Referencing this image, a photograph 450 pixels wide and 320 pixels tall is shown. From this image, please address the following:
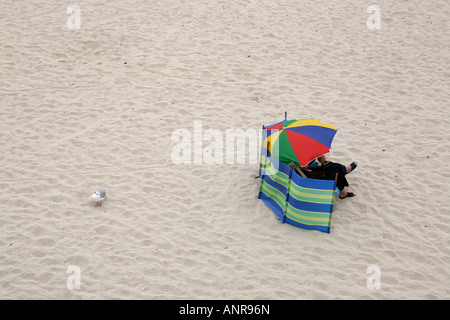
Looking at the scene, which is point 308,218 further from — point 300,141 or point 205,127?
point 205,127

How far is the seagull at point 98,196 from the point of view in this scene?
564 cm

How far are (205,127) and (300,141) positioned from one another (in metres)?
2.40

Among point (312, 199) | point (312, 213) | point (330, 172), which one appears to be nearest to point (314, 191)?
point (312, 199)

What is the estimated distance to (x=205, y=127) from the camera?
7.42 m

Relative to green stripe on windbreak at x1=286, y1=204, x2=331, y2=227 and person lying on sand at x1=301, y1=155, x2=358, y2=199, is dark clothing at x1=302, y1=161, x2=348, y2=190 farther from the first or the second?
green stripe on windbreak at x1=286, y1=204, x2=331, y2=227

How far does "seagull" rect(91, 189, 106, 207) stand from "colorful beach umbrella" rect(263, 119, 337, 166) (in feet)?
7.63

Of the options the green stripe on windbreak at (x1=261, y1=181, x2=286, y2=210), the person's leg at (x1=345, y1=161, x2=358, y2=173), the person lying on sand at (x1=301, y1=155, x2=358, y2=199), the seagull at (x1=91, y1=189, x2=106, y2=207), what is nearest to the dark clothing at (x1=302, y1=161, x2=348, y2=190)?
the person lying on sand at (x1=301, y1=155, x2=358, y2=199)

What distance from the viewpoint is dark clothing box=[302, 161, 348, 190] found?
18.9 ft

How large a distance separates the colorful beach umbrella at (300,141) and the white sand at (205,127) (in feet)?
2.92
